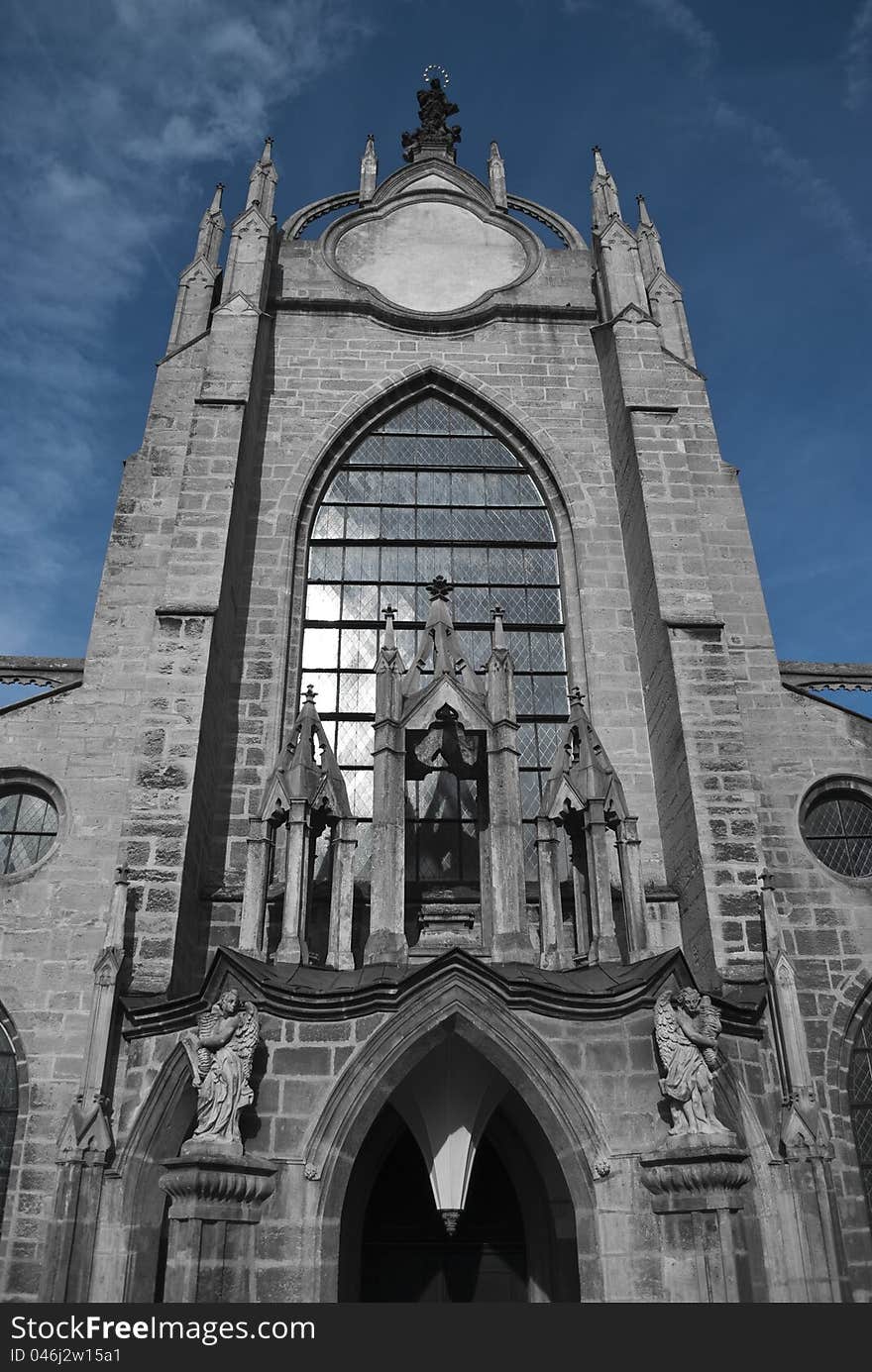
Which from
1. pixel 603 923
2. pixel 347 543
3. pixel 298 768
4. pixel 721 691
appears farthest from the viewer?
pixel 347 543

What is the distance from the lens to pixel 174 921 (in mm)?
8922

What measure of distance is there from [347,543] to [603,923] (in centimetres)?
624

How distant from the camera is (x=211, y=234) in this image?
15.8m

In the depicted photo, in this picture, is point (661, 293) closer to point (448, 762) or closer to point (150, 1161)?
point (448, 762)

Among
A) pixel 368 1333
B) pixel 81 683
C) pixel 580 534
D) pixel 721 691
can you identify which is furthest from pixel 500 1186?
pixel 580 534

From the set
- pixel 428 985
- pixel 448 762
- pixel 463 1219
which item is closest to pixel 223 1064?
pixel 428 985

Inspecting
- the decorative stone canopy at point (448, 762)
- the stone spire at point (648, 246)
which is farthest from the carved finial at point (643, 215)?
the decorative stone canopy at point (448, 762)

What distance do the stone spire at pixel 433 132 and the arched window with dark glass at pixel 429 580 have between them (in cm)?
730

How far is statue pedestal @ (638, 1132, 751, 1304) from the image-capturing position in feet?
22.3

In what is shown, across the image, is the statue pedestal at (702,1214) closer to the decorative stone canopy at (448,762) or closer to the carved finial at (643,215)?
the decorative stone canopy at (448,762)

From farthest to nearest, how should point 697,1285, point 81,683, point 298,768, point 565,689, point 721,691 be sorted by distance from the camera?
point 565,689 < point 81,683 < point 721,691 < point 298,768 < point 697,1285

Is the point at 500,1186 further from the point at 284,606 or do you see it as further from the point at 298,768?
the point at 284,606

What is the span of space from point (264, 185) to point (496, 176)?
4330 millimetres

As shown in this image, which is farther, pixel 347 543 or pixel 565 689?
pixel 347 543
